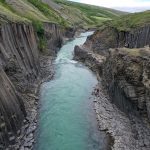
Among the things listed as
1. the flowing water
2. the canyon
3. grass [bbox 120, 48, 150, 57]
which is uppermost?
grass [bbox 120, 48, 150, 57]

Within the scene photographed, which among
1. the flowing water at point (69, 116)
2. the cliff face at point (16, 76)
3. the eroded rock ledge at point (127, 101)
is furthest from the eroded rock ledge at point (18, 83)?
the eroded rock ledge at point (127, 101)

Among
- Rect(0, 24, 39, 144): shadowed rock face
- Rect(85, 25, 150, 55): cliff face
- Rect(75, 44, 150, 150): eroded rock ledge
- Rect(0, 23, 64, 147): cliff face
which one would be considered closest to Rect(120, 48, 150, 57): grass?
Rect(75, 44, 150, 150): eroded rock ledge

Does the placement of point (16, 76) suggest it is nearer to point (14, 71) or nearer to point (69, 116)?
point (14, 71)

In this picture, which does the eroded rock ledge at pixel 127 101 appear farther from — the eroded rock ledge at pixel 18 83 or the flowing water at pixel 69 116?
the eroded rock ledge at pixel 18 83

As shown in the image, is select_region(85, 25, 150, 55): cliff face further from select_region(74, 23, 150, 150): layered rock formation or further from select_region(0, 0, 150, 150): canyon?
select_region(74, 23, 150, 150): layered rock formation

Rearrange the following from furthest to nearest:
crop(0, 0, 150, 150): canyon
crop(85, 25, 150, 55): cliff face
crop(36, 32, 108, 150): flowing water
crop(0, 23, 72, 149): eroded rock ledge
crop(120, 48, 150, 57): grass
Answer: crop(85, 25, 150, 55): cliff face
crop(120, 48, 150, 57): grass
crop(36, 32, 108, 150): flowing water
crop(0, 0, 150, 150): canyon
crop(0, 23, 72, 149): eroded rock ledge

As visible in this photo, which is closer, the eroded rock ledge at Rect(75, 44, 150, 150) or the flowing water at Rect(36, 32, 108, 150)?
the flowing water at Rect(36, 32, 108, 150)

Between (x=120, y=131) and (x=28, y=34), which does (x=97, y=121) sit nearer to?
(x=120, y=131)
